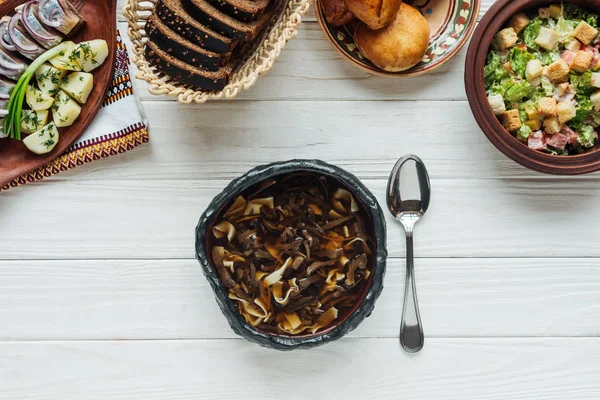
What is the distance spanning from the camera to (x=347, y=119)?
1520mm

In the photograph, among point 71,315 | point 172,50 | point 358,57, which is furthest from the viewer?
point 71,315

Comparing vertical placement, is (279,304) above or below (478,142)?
below

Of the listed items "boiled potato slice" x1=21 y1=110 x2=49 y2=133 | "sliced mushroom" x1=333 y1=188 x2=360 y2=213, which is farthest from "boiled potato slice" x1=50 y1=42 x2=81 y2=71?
"sliced mushroom" x1=333 y1=188 x2=360 y2=213

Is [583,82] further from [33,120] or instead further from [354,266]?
[33,120]

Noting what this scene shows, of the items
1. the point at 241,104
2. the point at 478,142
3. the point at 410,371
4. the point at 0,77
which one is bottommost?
the point at 410,371

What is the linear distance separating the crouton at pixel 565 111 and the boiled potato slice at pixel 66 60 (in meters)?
1.16

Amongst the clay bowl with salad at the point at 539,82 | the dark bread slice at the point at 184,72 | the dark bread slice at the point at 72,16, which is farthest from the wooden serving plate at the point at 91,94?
the clay bowl with salad at the point at 539,82

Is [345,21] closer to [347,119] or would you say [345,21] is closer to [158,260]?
[347,119]

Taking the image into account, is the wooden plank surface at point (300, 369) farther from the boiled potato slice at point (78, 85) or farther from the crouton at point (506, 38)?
the crouton at point (506, 38)

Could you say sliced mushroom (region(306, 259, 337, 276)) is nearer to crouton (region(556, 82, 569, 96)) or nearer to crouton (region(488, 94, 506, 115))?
crouton (region(488, 94, 506, 115))

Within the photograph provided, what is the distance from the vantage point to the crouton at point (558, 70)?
1339mm

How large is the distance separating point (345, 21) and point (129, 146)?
62 centimetres

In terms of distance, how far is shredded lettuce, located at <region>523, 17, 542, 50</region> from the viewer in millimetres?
1388

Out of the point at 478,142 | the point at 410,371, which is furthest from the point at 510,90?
the point at 410,371
